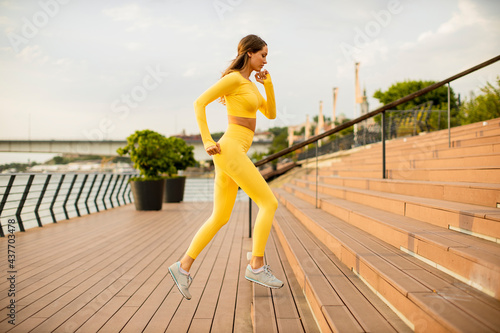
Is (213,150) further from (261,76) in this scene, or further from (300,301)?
(300,301)

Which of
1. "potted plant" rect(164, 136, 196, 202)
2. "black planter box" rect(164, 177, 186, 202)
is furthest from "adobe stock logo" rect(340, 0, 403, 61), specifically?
"black planter box" rect(164, 177, 186, 202)

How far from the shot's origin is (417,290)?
152 cm

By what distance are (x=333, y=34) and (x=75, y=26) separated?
175 inches

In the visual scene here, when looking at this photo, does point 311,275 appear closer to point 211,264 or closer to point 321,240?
point 321,240

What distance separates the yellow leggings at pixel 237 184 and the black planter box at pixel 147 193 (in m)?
6.79

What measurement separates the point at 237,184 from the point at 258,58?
2.90 feet

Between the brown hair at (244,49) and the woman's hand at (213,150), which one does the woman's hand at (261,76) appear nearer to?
the brown hair at (244,49)

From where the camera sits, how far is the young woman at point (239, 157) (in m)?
2.08

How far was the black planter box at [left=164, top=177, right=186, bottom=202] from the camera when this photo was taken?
10.8 metres

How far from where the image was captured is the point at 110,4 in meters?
5.51

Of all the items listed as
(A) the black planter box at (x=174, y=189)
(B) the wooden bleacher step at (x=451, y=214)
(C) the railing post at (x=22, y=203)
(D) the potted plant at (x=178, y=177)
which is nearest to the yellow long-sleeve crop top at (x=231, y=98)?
(B) the wooden bleacher step at (x=451, y=214)

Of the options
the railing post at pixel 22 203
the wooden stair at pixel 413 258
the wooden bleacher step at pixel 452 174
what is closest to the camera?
the wooden stair at pixel 413 258

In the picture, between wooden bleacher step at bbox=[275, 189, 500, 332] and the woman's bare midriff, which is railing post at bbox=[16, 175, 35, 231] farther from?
wooden bleacher step at bbox=[275, 189, 500, 332]

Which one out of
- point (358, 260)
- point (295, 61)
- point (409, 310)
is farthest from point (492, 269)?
point (295, 61)
